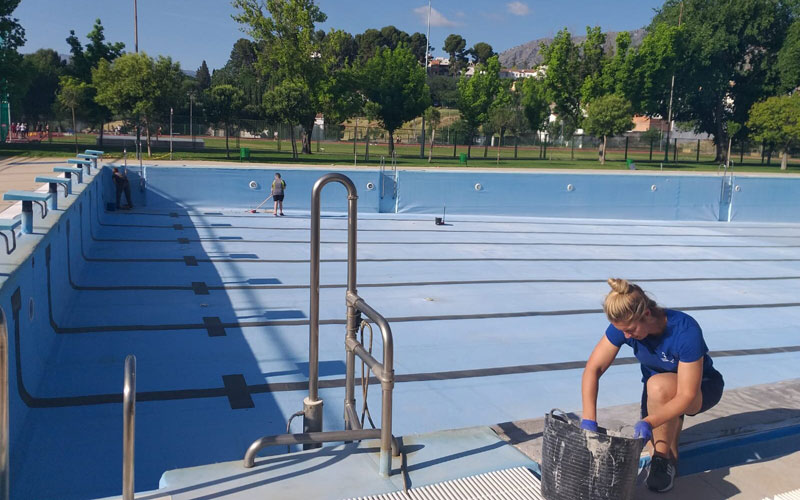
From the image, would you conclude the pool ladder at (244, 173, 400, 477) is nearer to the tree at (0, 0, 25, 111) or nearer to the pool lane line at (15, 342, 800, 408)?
the pool lane line at (15, 342, 800, 408)

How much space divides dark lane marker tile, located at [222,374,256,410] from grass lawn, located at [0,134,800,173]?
25.3 meters

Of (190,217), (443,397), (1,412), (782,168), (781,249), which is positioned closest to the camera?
(1,412)

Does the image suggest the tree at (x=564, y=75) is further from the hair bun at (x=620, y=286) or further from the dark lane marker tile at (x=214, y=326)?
the hair bun at (x=620, y=286)

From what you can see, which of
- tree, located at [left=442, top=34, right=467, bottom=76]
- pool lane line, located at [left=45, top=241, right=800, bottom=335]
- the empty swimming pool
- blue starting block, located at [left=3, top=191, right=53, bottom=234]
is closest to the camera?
the empty swimming pool

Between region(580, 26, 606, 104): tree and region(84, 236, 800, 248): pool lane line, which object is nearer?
region(84, 236, 800, 248): pool lane line

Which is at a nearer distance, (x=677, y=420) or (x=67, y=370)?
(x=677, y=420)

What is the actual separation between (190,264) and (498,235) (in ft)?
23.4

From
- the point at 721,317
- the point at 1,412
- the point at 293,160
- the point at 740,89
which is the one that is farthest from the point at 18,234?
the point at 740,89

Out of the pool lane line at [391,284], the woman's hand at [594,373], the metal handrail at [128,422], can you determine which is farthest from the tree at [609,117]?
the metal handrail at [128,422]

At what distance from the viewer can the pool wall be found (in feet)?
60.2

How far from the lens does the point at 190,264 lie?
10922 mm

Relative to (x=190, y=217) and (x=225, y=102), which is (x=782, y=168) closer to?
(x=225, y=102)

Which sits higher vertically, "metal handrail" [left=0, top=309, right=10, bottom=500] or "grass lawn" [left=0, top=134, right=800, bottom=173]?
"grass lawn" [left=0, top=134, right=800, bottom=173]

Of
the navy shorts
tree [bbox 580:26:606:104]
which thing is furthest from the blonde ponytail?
tree [bbox 580:26:606:104]
